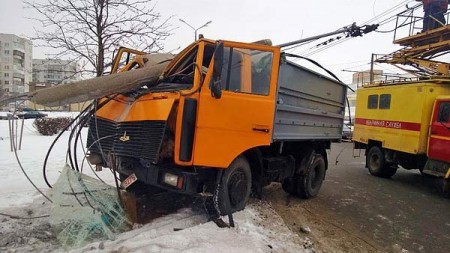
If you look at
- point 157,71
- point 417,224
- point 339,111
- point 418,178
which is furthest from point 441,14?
point 157,71

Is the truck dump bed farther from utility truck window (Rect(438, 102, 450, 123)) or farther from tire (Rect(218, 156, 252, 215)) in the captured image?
utility truck window (Rect(438, 102, 450, 123))

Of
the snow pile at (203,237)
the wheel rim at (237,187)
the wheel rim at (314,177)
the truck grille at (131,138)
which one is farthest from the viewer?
the wheel rim at (314,177)

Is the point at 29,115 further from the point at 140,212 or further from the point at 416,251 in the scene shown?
the point at 416,251

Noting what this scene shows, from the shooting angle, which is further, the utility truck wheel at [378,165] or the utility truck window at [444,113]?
the utility truck wheel at [378,165]

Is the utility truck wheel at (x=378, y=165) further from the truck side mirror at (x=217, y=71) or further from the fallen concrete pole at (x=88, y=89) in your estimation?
the fallen concrete pole at (x=88, y=89)

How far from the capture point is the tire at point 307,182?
291 inches

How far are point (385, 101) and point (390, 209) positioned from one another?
4894mm

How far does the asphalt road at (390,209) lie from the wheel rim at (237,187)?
1.88 metres

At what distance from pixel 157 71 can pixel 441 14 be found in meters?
12.1

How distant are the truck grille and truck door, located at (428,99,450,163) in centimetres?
740

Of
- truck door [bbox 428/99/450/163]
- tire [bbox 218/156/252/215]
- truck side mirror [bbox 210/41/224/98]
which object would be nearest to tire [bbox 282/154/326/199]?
tire [bbox 218/156/252/215]

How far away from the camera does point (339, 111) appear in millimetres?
8336

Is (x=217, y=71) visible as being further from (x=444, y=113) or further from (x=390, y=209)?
(x=444, y=113)

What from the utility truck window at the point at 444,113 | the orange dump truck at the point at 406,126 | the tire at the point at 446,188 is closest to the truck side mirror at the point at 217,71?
the orange dump truck at the point at 406,126
